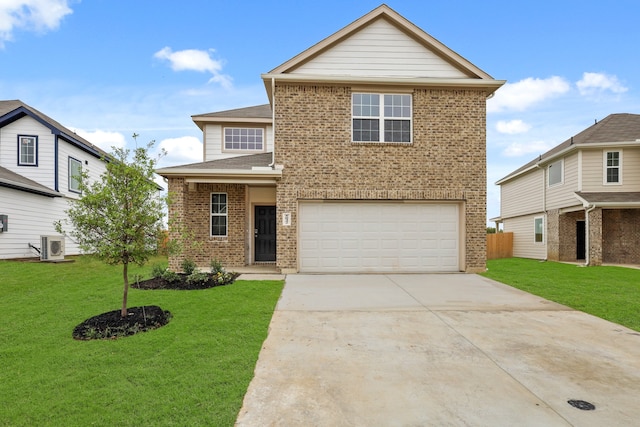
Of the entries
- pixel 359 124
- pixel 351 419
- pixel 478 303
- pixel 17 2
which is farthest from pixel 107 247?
pixel 17 2

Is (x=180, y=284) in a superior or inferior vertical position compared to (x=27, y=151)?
inferior

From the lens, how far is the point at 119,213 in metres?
5.46

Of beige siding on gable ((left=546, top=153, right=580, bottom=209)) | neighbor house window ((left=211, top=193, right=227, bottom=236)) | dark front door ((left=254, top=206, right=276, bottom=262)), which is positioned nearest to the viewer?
neighbor house window ((left=211, top=193, right=227, bottom=236))

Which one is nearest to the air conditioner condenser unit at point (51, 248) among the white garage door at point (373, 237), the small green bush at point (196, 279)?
the small green bush at point (196, 279)

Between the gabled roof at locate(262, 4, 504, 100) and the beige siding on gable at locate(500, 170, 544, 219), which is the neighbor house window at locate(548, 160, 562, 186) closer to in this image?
the beige siding on gable at locate(500, 170, 544, 219)

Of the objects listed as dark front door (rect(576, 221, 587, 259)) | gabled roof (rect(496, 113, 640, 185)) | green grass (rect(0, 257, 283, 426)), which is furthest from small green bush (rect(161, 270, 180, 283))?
dark front door (rect(576, 221, 587, 259))

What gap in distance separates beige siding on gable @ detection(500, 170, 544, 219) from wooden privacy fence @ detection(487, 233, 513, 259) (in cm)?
183

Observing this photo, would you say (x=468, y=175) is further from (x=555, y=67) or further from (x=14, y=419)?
(x=14, y=419)

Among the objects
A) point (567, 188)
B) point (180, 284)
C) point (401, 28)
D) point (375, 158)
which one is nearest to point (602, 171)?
point (567, 188)

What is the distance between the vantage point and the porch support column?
1474 cm

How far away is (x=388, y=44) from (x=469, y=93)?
3.16m

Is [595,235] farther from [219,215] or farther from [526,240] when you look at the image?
[219,215]

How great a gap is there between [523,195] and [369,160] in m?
14.6

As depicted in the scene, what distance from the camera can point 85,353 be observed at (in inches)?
173
